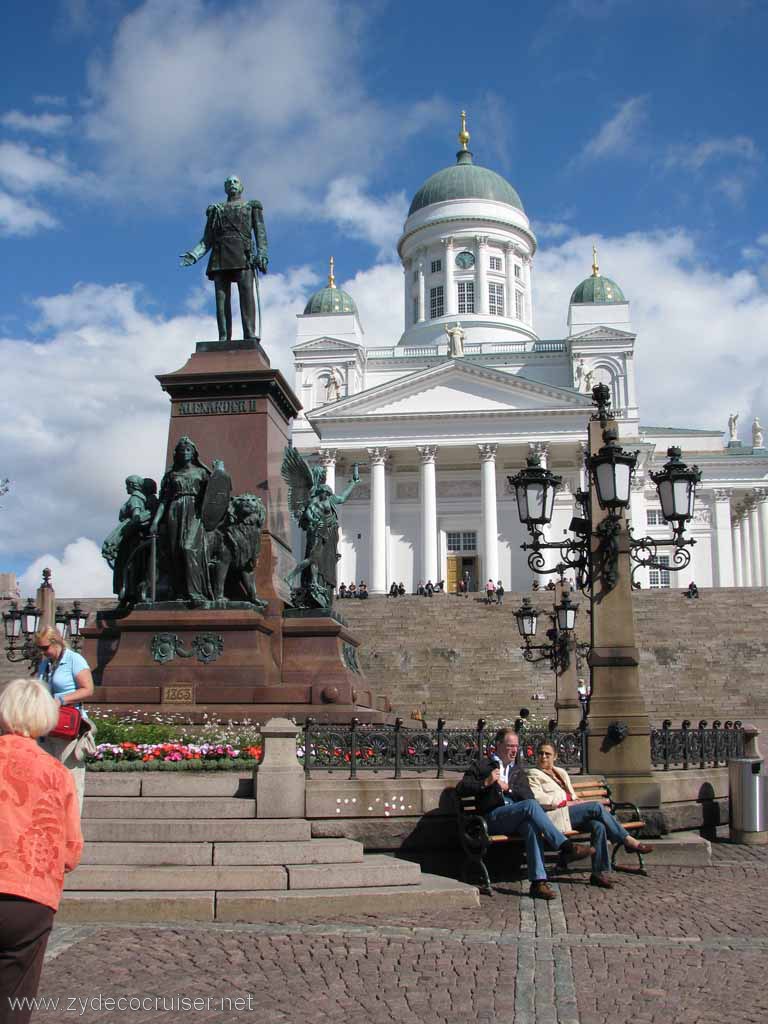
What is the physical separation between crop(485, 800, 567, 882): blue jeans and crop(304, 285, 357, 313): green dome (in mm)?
68555

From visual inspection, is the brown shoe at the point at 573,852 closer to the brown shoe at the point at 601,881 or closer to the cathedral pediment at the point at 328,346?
the brown shoe at the point at 601,881

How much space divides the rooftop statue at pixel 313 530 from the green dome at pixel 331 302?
6291cm

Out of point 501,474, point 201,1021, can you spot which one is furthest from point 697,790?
point 501,474

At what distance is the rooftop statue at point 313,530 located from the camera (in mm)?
13203

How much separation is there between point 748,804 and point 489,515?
48.2m

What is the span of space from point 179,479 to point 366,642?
84.0 ft

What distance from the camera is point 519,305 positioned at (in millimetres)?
→ 82312

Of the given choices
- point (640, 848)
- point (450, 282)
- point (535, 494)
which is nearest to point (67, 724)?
point (640, 848)

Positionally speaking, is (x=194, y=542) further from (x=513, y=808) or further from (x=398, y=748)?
(x=513, y=808)

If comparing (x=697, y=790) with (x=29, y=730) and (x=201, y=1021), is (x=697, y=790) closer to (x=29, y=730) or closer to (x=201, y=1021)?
(x=201, y=1021)

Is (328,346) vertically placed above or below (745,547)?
above

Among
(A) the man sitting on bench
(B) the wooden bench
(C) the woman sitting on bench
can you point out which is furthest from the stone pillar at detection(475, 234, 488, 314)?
(C) the woman sitting on bench

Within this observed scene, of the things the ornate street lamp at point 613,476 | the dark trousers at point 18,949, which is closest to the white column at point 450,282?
the ornate street lamp at point 613,476

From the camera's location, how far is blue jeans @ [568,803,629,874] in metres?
9.48
